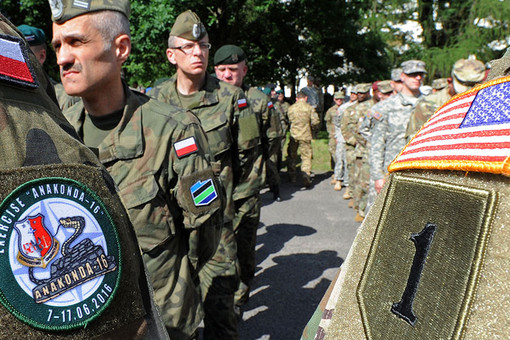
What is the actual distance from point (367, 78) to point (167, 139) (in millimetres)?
20821

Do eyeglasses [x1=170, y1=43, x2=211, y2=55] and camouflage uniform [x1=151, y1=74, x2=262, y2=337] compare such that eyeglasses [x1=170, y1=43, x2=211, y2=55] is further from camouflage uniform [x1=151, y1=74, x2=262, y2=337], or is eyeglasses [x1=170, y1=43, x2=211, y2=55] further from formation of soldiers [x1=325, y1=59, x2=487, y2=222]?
formation of soldiers [x1=325, y1=59, x2=487, y2=222]

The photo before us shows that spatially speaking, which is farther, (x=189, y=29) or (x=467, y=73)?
(x=467, y=73)

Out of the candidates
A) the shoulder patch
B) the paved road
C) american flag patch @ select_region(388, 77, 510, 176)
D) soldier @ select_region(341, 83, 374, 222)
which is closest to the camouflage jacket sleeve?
the paved road

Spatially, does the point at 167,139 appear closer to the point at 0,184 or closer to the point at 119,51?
the point at 119,51

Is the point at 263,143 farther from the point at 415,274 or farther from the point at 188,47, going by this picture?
the point at 415,274

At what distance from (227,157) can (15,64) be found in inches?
112

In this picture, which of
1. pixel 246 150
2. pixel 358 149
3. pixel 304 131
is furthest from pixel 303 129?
pixel 246 150

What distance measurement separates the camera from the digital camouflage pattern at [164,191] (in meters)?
1.89

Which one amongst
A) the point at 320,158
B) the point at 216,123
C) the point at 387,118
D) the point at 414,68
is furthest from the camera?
the point at 320,158

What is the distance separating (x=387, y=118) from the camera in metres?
5.05

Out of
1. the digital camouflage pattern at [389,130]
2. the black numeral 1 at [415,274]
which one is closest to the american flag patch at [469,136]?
the black numeral 1 at [415,274]

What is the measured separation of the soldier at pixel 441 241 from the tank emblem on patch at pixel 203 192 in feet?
3.55

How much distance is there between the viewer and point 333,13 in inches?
771

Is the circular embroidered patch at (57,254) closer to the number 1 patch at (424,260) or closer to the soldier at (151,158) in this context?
the number 1 patch at (424,260)
